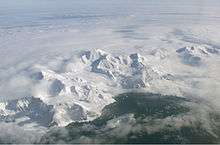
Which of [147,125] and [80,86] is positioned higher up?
[80,86]

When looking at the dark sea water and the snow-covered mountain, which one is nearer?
the dark sea water

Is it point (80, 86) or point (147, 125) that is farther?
point (80, 86)

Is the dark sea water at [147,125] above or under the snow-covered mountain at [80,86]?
under

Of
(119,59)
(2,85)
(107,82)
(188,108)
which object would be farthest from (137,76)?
(2,85)

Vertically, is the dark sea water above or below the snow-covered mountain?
below

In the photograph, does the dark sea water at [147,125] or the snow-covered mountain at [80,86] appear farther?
the snow-covered mountain at [80,86]

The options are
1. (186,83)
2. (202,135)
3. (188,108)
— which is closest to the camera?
(202,135)

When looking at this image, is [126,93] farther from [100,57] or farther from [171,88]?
[100,57]

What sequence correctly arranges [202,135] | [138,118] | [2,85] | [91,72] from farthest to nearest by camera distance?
[91,72] < [2,85] < [138,118] < [202,135]
